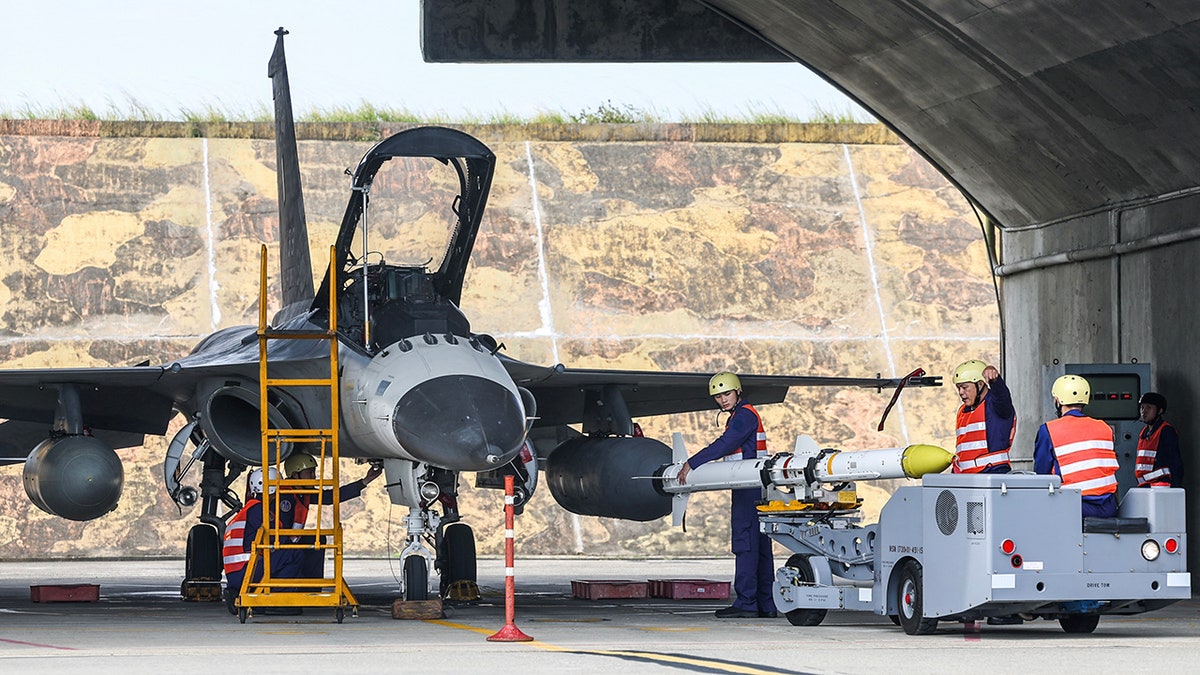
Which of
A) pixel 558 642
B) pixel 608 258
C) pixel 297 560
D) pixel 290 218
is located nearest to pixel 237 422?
pixel 297 560

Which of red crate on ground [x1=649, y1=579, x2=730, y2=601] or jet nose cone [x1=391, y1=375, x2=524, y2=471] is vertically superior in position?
jet nose cone [x1=391, y1=375, x2=524, y2=471]

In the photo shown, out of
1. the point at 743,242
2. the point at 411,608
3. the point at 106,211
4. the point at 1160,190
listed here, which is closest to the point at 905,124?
the point at 1160,190

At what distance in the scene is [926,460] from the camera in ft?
35.1

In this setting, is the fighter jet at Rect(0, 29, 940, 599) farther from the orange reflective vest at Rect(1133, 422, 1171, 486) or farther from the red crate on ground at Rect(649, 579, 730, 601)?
the orange reflective vest at Rect(1133, 422, 1171, 486)

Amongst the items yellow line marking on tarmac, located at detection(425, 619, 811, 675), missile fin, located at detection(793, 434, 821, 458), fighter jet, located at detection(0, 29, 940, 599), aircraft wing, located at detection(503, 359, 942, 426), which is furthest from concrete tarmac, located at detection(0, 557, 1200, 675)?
aircraft wing, located at detection(503, 359, 942, 426)

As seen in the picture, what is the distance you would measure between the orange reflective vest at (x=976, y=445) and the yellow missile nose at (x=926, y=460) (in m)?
1.03

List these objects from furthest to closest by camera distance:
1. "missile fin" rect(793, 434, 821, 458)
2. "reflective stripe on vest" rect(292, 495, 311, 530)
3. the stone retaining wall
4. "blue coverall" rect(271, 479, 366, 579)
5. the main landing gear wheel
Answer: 1. the stone retaining wall
2. "reflective stripe on vest" rect(292, 495, 311, 530)
3. "blue coverall" rect(271, 479, 366, 579)
4. the main landing gear wheel
5. "missile fin" rect(793, 434, 821, 458)

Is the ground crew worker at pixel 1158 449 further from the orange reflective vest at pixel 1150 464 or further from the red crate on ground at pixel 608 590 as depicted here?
the red crate on ground at pixel 608 590

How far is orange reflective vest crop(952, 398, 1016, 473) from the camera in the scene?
11734 millimetres

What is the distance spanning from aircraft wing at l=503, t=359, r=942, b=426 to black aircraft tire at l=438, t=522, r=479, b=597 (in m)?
1.43

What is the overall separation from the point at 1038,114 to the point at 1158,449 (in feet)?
10.9

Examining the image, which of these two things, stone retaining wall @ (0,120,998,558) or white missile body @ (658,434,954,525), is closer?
white missile body @ (658,434,954,525)

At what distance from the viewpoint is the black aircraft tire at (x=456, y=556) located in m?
14.7

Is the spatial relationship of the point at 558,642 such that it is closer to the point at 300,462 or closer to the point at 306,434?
the point at 306,434
